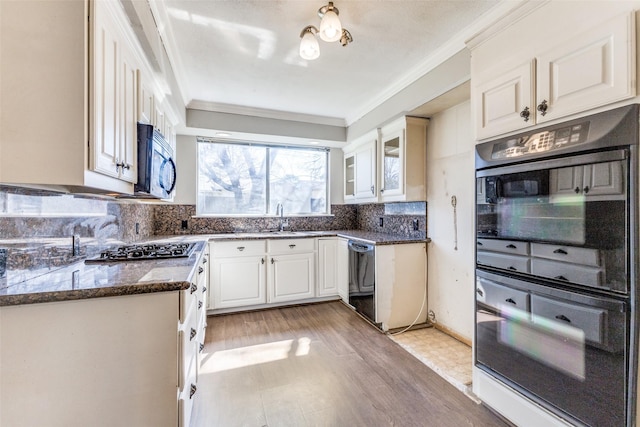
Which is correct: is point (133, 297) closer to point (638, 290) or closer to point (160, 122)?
point (160, 122)

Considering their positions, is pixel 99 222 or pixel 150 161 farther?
pixel 99 222

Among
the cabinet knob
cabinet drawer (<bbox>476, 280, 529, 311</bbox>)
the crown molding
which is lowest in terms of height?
cabinet drawer (<bbox>476, 280, 529, 311</bbox>)

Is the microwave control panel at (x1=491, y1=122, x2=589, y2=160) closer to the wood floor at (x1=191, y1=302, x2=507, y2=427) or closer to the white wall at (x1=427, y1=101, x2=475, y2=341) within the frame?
the white wall at (x1=427, y1=101, x2=475, y2=341)

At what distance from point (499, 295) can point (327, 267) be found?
2208 millimetres

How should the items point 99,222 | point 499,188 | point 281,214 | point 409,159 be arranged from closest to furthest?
point 499,188, point 99,222, point 409,159, point 281,214

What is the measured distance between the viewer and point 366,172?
3529mm

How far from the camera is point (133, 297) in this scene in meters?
1.14

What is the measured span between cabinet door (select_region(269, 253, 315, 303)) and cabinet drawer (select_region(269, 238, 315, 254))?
0.21 ft

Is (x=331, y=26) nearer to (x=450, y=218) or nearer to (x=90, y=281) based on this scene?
(x=90, y=281)

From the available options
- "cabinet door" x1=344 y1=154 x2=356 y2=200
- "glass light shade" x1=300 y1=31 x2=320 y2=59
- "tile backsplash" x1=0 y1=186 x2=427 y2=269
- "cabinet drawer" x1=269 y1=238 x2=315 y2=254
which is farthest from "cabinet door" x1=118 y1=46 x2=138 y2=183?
"cabinet door" x1=344 y1=154 x2=356 y2=200

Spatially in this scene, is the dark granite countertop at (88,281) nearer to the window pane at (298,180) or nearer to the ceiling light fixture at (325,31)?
the ceiling light fixture at (325,31)

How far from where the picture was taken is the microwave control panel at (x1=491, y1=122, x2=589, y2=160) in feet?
4.08

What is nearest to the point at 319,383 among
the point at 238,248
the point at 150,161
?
the point at 238,248

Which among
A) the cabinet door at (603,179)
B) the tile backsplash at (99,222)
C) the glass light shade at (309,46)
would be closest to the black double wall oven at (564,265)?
the cabinet door at (603,179)
